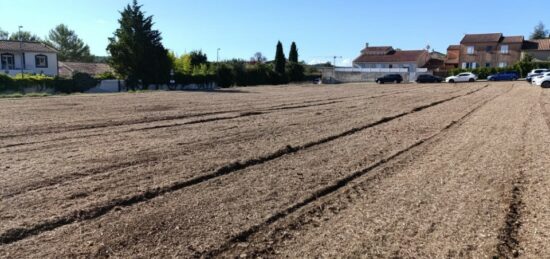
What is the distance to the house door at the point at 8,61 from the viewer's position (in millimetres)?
59719

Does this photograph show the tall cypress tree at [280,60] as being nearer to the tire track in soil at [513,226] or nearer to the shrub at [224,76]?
the shrub at [224,76]

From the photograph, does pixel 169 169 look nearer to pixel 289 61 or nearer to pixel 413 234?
pixel 413 234

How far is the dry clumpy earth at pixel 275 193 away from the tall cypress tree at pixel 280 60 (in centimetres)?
6111

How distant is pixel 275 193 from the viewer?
7.26 metres

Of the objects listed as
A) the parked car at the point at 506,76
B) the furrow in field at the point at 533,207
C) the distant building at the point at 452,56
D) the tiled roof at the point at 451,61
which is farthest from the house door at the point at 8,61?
the tiled roof at the point at 451,61

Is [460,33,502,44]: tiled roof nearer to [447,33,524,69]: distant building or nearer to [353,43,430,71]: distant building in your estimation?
[447,33,524,69]: distant building

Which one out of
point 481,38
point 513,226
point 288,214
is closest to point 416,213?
point 513,226

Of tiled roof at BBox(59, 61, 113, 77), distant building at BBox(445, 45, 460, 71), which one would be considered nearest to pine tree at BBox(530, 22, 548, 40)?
distant building at BBox(445, 45, 460, 71)

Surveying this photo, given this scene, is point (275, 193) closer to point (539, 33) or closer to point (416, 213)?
point (416, 213)

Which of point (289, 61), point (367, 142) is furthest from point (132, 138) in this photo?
point (289, 61)

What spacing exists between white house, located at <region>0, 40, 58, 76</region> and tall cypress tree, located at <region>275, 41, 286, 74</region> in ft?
107

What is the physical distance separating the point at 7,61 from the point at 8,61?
25 centimetres

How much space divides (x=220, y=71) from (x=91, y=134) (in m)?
46.8

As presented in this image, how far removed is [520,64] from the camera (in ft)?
232
